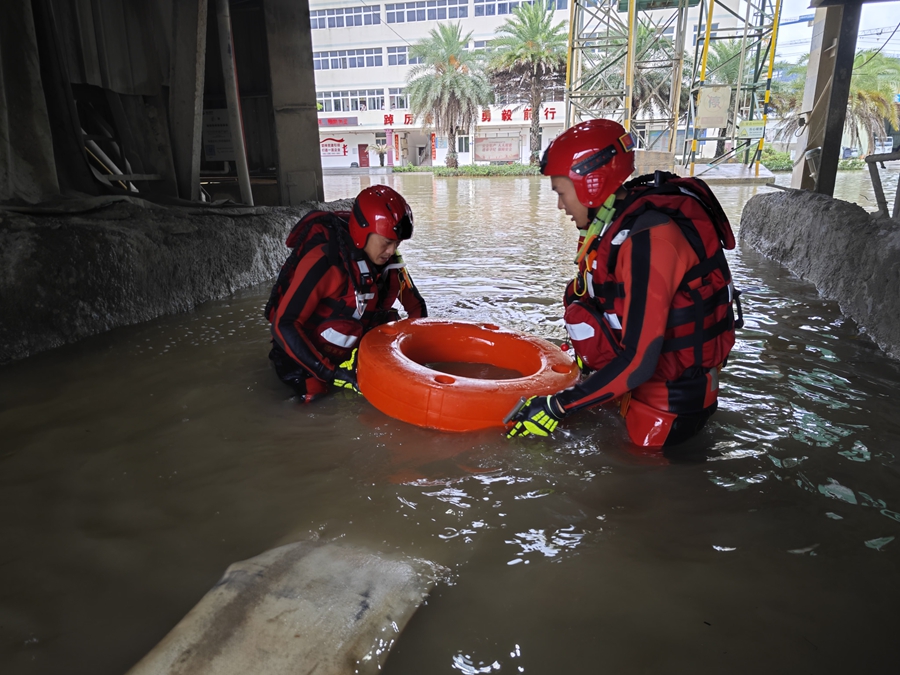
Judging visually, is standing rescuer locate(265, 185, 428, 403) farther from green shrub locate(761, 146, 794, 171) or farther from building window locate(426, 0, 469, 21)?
building window locate(426, 0, 469, 21)

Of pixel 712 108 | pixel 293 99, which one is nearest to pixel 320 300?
pixel 293 99

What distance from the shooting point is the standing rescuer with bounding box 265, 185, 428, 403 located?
128 inches

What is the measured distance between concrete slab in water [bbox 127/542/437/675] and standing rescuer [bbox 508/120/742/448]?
3.32ft

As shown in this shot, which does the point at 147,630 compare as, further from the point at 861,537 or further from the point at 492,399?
the point at 861,537

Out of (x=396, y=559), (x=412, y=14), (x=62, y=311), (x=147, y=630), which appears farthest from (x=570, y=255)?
(x=412, y=14)

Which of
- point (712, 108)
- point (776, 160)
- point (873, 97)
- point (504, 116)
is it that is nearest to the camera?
point (712, 108)

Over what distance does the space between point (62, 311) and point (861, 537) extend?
4.93m

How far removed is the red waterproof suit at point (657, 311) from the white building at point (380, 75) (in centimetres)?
4052

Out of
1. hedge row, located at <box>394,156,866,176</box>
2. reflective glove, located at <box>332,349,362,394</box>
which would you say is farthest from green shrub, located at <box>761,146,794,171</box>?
reflective glove, located at <box>332,349,362,394</box>

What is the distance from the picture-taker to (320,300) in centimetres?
347

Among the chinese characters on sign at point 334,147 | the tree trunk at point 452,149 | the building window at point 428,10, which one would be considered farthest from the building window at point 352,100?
the tree trunk at point 452,149

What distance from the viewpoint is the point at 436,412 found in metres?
2.91

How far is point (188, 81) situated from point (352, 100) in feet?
138

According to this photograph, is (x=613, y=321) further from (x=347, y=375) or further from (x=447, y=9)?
(x=447, y=9)
